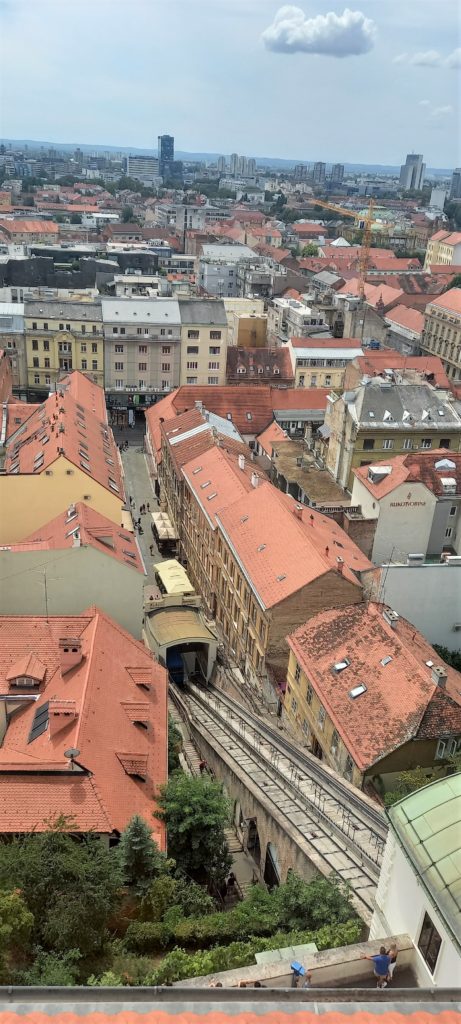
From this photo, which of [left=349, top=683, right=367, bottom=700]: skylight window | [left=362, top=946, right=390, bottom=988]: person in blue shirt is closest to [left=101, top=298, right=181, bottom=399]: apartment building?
[left=349, top=683, right=367, bottom=700]: skylight window

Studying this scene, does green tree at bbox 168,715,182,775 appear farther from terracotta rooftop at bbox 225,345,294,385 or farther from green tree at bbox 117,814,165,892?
terracotta rooftop at bbox 225,345,294,385

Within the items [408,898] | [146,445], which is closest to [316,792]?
[408,898]

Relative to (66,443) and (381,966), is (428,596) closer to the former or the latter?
(66,443)

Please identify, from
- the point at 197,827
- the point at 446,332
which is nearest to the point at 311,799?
the point at 197,827

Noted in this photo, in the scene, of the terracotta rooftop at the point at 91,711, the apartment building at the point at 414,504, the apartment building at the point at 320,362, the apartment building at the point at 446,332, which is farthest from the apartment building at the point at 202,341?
the terracotta rooftop at the point at 91,711

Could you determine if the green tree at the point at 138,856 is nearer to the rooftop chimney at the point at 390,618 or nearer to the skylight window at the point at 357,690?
the skylight window at the point at 357,690

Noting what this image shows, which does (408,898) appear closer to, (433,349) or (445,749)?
(445,749)
